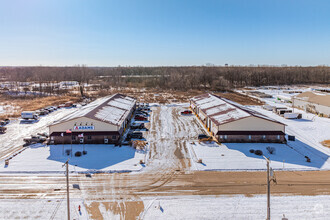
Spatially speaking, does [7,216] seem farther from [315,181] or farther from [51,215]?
[315,181]

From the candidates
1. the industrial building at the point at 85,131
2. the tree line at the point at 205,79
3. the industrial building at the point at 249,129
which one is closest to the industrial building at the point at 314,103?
the industrial building at the point at 249,129

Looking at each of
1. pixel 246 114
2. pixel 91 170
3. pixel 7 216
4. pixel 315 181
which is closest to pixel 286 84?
pixel 246 114

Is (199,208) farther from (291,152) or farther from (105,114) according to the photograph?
(105,114)

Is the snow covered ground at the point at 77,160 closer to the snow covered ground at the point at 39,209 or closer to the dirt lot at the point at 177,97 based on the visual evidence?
the snow covered ground at the point at 39,209

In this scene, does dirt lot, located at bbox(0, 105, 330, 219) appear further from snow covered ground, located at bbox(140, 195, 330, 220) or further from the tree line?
the tree line

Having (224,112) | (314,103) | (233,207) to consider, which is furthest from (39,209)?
(314,103)

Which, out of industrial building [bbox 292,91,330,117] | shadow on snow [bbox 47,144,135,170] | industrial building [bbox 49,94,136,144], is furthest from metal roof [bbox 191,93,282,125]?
industrial building [bbox 292,91,330,117]
